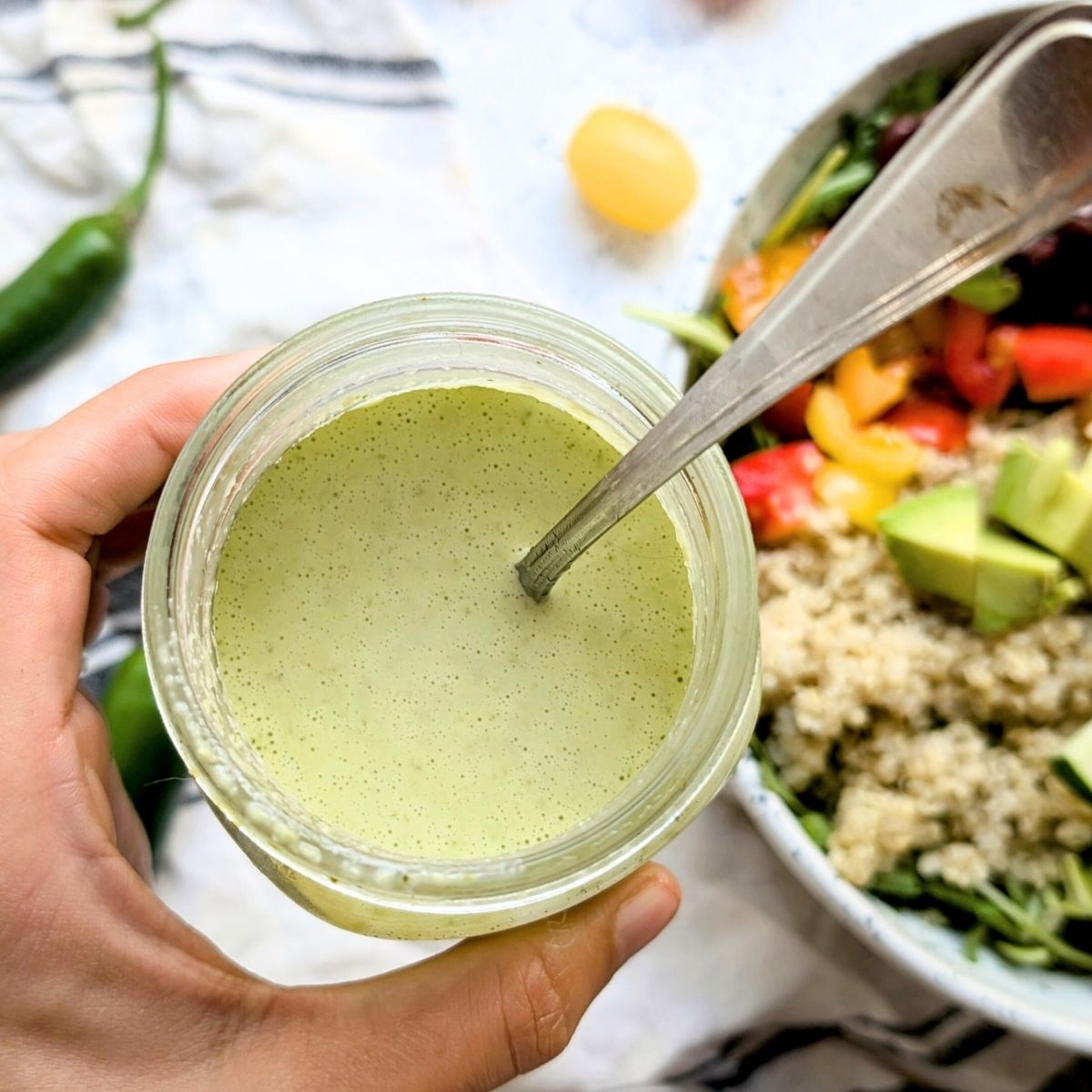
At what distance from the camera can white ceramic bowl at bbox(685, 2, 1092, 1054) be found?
89 cm

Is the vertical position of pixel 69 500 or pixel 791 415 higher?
pixel 791 415

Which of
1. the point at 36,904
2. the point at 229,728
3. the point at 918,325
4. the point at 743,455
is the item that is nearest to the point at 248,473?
the point at 229,728

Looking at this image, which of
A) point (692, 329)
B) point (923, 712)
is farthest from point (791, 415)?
point (923, 712)

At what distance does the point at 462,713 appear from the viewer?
0.74 meters

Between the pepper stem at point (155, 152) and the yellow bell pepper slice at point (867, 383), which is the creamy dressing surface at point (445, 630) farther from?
the pepper stem at point (155, 152)

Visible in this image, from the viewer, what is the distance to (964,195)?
1.83 ft

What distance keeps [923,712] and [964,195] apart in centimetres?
51

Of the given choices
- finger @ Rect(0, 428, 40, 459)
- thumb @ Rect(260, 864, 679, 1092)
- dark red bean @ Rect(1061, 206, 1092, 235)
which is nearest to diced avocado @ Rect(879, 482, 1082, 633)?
dark red bean @ Rect(1061, 206, 1092, 235)

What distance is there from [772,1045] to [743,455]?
52 cm

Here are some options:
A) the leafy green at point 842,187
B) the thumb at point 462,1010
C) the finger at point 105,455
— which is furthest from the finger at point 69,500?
the leafy green at point 842,187

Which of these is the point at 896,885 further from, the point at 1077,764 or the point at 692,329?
the point at 692,329

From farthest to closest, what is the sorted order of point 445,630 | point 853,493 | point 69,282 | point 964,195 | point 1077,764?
point 69,282 → point 853,493 → point 1077,764 → point 445,630 → point 964,195

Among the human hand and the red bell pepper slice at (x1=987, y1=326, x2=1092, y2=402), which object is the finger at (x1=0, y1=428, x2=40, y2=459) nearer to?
the human hand

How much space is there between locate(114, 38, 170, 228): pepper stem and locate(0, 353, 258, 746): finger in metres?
0.33
